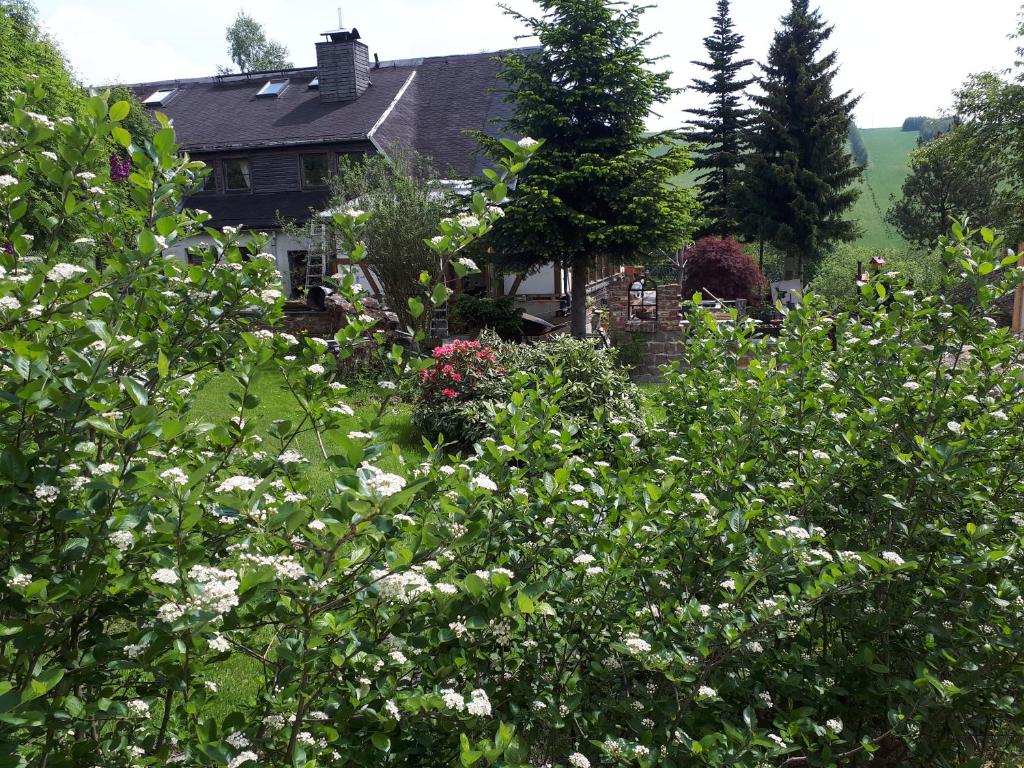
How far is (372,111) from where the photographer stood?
2406 cm

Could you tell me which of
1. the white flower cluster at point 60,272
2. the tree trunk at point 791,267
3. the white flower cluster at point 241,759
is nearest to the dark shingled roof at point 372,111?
the tree trunk at point 791,267

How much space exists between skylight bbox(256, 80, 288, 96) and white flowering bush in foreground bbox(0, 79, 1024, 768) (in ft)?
87.7

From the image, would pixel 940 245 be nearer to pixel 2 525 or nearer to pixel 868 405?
pixel 868 405

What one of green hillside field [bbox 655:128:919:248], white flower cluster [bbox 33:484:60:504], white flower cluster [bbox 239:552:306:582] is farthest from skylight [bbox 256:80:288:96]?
green hillside field [bbox 655:128:919:248]

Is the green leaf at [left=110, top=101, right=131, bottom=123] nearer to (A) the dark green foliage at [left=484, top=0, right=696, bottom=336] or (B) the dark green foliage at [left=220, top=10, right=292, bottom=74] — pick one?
(A) the dark green foliage at [left=484, top=0, right=696, bottom=336]

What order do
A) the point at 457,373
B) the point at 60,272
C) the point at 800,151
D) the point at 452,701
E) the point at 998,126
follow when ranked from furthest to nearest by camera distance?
the point at 800,151, the point at 998,126, the point at 457,373, the point at 60,272, the point at 452,701

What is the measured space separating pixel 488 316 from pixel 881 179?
8592cm

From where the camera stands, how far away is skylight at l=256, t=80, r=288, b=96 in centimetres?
→ 2664

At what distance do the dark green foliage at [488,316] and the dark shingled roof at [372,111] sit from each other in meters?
5.82

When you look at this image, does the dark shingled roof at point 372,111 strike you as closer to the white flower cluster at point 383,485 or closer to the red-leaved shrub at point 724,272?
the red-leaved shrub at point 724,272

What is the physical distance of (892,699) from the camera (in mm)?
2643

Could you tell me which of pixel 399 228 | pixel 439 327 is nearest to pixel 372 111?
pixel 399 228

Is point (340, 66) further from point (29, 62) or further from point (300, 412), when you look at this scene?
point (300, 412)

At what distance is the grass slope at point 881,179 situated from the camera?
2753 inches
